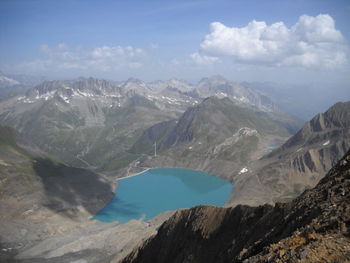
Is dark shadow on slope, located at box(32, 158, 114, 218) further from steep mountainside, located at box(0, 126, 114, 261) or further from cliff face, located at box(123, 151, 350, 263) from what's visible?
cliff face, located at box(123, 151, 350, 263)

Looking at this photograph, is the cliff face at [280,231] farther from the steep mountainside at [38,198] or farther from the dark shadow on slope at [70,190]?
the dark shadow on slope at [70,190]

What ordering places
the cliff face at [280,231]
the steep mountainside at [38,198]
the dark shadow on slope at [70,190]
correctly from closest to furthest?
the cliff face at [280,231] → the steep mountainside at [38,198] → the dark shadow on slope at [70,190]

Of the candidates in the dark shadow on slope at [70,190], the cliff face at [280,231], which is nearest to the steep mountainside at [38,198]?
the dark shadow on slope at [70,190]

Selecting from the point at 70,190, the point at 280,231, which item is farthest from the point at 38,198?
the point at 280,231

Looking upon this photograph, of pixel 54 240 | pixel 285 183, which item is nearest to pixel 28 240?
pixel 54 240

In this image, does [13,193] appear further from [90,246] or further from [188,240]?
[188,240]

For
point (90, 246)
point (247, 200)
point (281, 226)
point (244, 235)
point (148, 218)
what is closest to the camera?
point (281, 226)
